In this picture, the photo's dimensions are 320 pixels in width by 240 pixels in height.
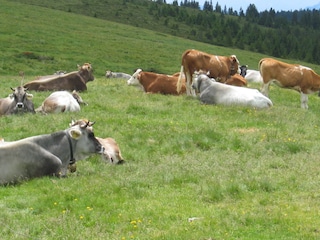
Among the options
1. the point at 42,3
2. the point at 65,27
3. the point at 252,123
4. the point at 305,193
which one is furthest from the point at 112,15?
the point at 305,193

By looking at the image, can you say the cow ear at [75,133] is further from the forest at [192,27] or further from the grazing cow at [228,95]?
the forest at [192,27]

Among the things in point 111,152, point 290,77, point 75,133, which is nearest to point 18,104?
point 111,152

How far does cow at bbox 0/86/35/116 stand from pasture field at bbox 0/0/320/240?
0.65 meters

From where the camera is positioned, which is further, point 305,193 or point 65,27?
point 65,27

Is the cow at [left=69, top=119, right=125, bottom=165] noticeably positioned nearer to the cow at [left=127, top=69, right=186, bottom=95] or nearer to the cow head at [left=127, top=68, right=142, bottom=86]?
the cow at [left=127, top=69, right=186, bottom=95]

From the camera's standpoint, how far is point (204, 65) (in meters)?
24.3

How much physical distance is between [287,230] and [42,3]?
90570mm

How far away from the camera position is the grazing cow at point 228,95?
20781 millimetres

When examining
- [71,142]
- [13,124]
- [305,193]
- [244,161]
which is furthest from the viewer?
[13,124]

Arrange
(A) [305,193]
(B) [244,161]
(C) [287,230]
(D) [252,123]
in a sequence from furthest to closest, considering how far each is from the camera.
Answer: (D) [252,123], (B) [244,161], (A) [305,193], (C) [287,230]

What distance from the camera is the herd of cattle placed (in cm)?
1136

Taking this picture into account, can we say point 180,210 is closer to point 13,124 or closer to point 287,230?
point 287,230

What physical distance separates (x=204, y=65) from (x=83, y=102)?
6.69 m

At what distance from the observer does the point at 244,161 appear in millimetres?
13047
